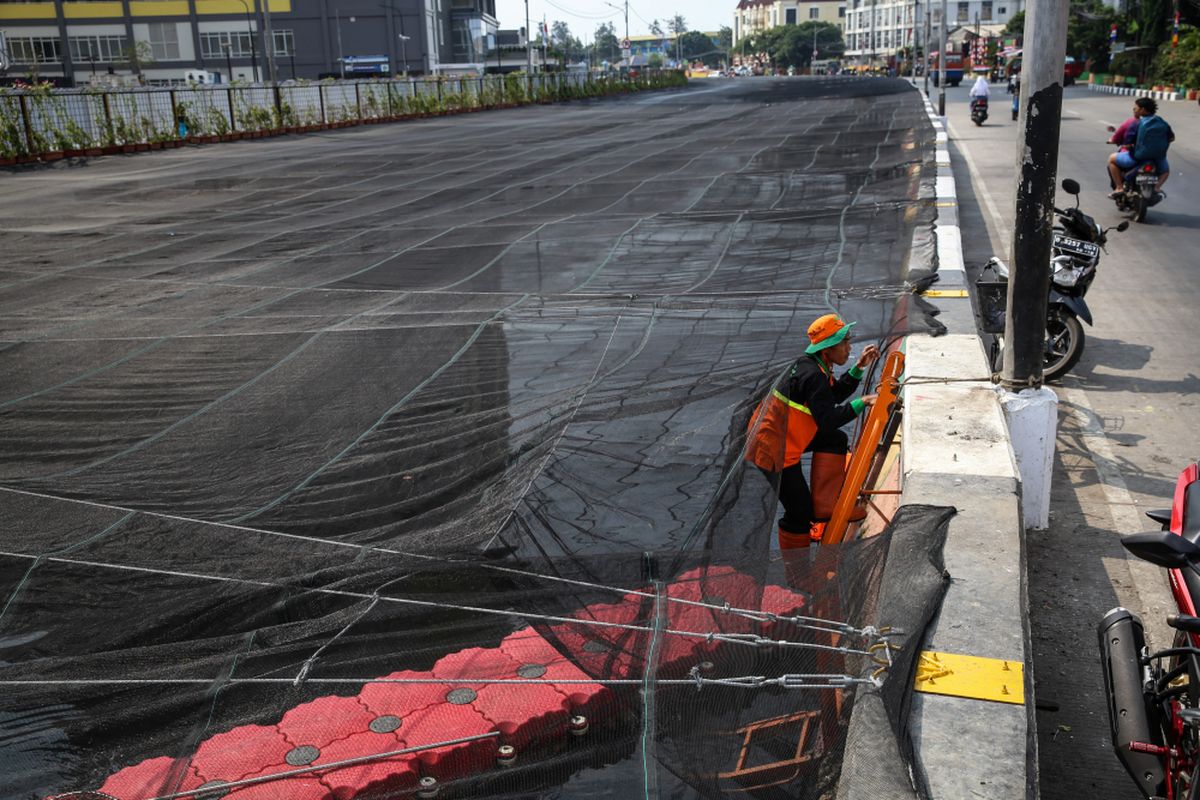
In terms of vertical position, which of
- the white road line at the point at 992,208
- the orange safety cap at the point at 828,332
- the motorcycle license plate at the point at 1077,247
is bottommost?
the white road line at the point at 992,208

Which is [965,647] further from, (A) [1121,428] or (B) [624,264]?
(B) [624,264]

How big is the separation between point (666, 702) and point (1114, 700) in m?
1.50

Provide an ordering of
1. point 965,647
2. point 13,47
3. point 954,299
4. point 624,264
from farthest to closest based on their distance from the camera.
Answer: point 13,47
point 624,264
point 954,299
point 965,647

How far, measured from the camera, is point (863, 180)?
59.2 ft

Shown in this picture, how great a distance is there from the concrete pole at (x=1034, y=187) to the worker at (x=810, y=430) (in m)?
0.85

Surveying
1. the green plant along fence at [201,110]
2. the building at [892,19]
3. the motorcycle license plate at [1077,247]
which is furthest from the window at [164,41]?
the motorcycle license plate at [1077,247]

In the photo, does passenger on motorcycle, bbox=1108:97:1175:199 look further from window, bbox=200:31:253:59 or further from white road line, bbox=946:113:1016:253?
window, bbox=200:31:253:59

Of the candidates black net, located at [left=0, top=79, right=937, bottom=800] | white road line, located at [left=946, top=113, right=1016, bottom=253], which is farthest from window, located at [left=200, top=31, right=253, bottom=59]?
black net, located at [left=0, top=79, right=937, bottom=800]

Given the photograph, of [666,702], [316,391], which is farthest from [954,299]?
[666,702]

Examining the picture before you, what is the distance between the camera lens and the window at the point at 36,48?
8712 centimetres

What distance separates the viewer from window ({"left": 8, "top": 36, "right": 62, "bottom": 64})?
87.1 meters

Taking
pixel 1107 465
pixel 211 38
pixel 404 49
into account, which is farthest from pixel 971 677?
Result: pixel 211 38

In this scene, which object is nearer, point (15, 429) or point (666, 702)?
point (666, 702)

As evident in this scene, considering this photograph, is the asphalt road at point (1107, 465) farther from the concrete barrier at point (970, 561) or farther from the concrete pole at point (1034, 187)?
the concrete barrier at point (970, 561)
